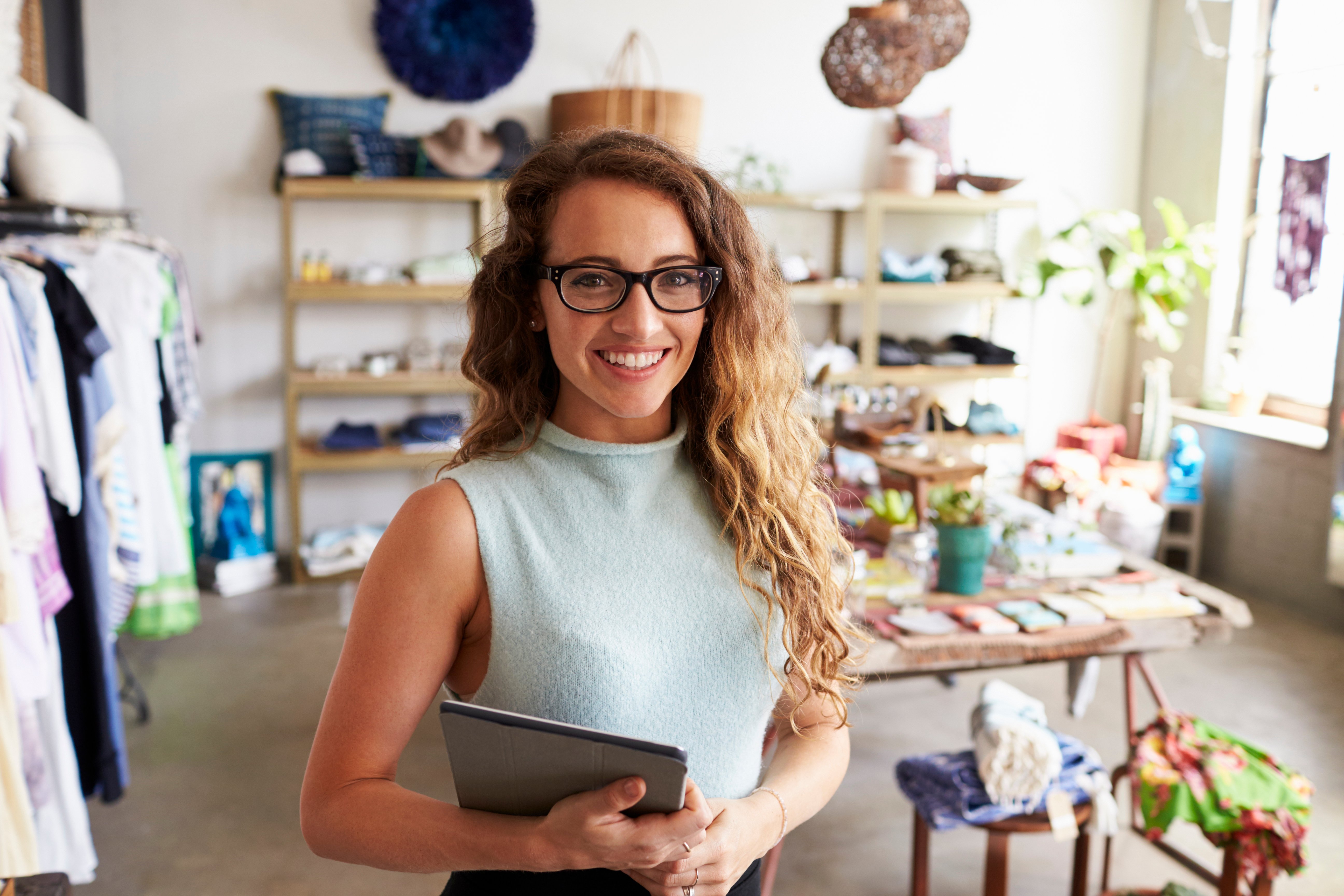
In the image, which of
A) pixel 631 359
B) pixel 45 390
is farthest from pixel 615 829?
pixel 45 390

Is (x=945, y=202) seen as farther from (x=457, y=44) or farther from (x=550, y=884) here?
(x=550, y=884)

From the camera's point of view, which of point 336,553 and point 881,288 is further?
point 881,288

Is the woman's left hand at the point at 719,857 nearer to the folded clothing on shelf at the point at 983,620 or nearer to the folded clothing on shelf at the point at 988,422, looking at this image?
A: the folded clothing on shelf at the point at 983,620

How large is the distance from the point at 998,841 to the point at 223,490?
4207 mm

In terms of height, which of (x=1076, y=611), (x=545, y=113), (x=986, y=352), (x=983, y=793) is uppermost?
(x=545, y=113)

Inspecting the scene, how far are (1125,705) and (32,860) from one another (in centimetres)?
258

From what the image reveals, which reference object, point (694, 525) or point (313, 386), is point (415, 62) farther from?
point (694, 525)

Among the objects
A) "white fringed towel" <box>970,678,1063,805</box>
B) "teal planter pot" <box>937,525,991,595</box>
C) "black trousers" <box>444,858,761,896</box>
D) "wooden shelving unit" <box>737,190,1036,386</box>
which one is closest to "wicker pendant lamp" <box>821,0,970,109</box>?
A: "teal planter pot" <box>937,525,991,595</box>

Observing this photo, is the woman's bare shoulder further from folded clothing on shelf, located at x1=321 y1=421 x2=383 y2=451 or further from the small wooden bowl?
the small wooden bowl

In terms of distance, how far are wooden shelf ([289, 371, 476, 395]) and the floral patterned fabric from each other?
3.49 meters

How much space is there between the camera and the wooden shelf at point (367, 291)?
4820 mm

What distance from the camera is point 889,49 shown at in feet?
9.36

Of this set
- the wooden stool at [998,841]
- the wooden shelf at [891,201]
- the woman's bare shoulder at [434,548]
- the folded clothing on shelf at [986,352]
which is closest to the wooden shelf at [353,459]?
the wooden shelf at [891,201]

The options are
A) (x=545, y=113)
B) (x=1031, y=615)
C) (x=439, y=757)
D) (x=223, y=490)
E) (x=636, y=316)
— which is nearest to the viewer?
(x=636, y=316)
